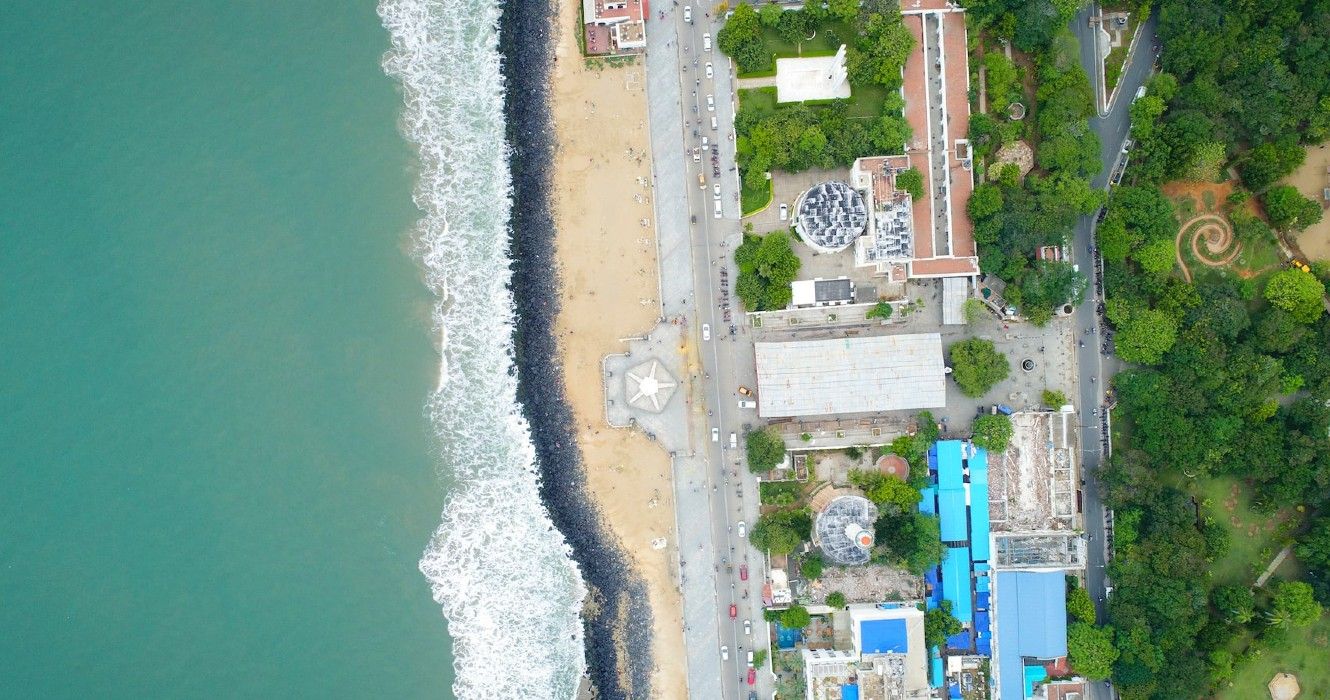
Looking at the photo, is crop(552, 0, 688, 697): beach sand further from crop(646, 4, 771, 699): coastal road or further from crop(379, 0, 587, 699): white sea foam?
crop(379, 0, 587, 699): white sea foam

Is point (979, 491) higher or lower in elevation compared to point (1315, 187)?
lower

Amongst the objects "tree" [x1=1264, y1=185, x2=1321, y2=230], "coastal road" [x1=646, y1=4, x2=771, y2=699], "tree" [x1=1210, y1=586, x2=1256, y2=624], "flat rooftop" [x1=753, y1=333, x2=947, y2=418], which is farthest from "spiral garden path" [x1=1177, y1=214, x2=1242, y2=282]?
"coastal road" [x1=646, y1=4, x2=771, y2=699]

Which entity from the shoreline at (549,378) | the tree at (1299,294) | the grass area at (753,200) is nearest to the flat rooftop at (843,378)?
the grass area at (753,200)

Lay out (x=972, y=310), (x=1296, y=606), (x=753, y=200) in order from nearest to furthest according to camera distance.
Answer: (x=1296, y=606) < (x=972, y=310) < (x=753, y=200)


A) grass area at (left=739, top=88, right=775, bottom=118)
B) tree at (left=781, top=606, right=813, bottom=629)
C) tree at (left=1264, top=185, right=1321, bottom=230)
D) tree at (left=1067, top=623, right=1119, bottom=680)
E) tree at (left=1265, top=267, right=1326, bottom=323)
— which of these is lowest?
tree at (left=1067, top=623, right=1119, bottom=680)

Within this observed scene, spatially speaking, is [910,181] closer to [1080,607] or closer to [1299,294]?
[1299,294]

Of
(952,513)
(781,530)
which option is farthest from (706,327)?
(952,513)
